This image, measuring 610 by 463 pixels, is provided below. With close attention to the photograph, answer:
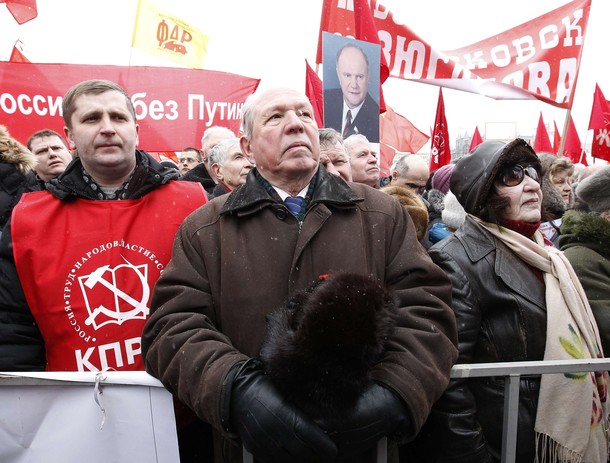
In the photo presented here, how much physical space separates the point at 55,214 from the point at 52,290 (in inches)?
12.2

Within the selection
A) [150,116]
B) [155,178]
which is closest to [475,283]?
[155,178]

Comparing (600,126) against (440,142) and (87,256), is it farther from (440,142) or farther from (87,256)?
(87,256)

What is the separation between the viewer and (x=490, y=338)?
7.23 feet

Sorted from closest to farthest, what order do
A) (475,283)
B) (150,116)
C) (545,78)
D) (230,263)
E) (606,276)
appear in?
(230,263)
(475,283)
(606,276)
(150,116)
(545,78)

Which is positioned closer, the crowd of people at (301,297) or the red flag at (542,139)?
the crowd of people at (301,297)

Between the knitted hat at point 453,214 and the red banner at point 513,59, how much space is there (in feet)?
12.6

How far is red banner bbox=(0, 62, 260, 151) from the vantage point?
17.6ft

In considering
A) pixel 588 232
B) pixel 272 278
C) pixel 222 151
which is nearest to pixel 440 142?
pixel 222 151

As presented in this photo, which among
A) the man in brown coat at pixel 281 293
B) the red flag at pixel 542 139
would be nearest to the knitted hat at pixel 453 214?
the man in brown coat at pixel 281 293

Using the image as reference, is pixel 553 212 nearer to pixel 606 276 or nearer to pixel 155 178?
pixel 606 276

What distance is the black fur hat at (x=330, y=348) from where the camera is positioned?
1470 mm

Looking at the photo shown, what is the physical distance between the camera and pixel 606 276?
2627mm

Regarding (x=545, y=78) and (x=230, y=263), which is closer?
(x=230, y=263)

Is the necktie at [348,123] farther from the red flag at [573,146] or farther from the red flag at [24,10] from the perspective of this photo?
the red flag at [573,146]
